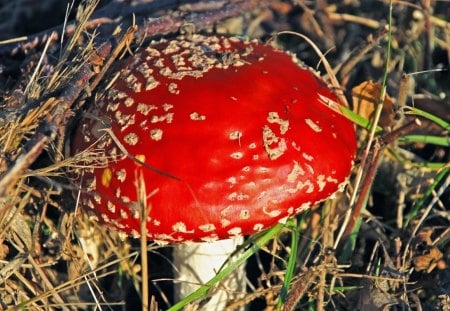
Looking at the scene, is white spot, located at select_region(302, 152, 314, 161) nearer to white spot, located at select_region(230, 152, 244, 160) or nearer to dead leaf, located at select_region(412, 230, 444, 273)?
white spot, located at select_region(230, 152, 244, 160)

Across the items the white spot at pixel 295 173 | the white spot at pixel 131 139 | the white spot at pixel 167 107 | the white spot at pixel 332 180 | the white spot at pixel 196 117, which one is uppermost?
the white spot at pixel 167 107

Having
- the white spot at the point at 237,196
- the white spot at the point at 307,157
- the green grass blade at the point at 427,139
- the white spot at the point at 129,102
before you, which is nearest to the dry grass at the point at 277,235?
the green grass blade at the point at 427,139

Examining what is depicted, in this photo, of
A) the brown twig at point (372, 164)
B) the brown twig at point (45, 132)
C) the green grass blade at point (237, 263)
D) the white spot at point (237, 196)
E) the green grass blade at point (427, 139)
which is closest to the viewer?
the brown twig at point (45, 132)

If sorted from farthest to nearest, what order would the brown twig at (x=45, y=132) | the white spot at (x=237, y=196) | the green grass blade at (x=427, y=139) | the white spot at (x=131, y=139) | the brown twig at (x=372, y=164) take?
the green grass blade at (x=427, y=139) < the brown twig at (x=372, y=164) < the white spot at (x=131, y=139) < the white spot at (x=237, y=196) < the brown twig at (x=45, y=132)

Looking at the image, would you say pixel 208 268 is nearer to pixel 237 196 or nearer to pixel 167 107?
pixel 237 196

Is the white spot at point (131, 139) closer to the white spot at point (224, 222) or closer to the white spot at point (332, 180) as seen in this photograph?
the white spot at point (224, 222)

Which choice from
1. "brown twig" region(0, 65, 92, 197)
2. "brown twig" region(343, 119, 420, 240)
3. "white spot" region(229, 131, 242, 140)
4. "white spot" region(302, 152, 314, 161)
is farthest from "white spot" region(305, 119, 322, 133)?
"brown twig" region(0, 65, 92, 197)

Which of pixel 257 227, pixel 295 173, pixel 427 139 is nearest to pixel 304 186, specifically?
pixel 295 173
